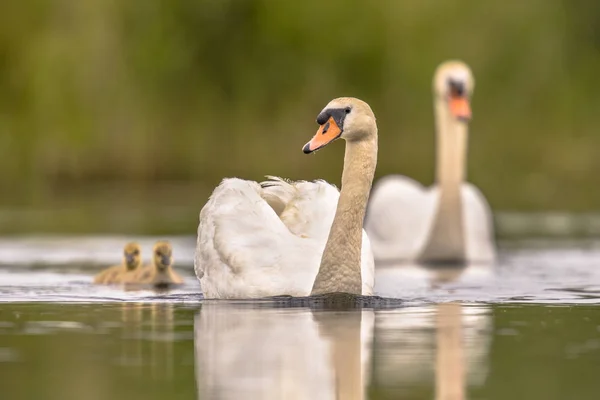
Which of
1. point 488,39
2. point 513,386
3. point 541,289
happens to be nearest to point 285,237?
point 541,289

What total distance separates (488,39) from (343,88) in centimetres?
274

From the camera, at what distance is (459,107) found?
52.9ft

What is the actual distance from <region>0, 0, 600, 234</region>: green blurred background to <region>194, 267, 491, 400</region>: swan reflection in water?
1578 centimetres

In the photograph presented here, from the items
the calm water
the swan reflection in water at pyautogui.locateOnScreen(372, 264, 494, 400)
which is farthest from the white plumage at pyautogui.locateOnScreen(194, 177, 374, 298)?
the swan reflection in water at pyautogui.locateOnScreen(372, 264, 494, 400)

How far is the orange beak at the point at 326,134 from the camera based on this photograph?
31.7 feet

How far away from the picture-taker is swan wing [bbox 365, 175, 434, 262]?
52.4 ft

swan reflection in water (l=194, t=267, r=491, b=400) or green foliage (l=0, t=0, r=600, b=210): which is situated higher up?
green foliage (l=0, t=0, r=600, b=210)

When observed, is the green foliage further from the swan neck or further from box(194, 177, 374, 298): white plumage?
box(194, 177, 374, 298): white plumage

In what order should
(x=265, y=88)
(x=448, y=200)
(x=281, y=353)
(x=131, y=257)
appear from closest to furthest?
(x=281, y=353), (x=131, y=257), (x=448, y=200), (x=265, y=88)

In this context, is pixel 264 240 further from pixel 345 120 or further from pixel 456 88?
pixel 456 88

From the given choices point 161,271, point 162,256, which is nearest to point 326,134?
point 162,256

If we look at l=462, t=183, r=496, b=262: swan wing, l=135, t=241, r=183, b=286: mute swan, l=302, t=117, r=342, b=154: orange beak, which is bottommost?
l=135, t=241, r=183, b=286: mute swan

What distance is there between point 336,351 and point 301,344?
31 cm

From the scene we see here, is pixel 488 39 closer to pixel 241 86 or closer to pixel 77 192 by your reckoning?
pixel 241 86
